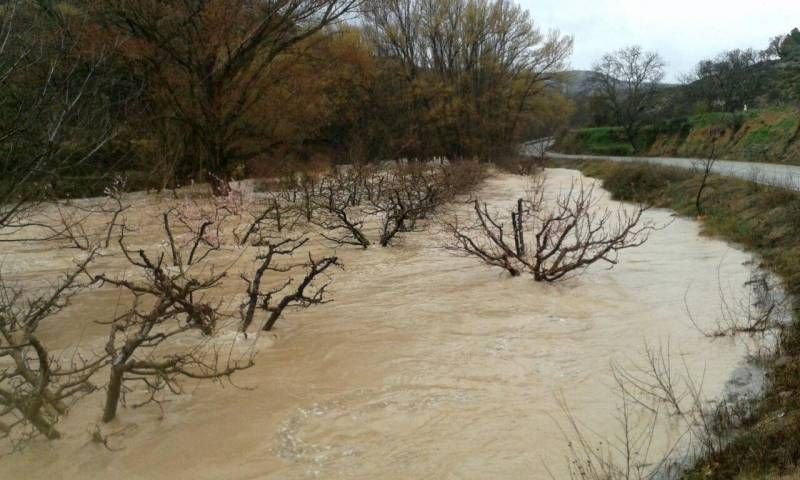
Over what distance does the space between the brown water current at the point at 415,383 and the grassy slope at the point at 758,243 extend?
2.70 ft

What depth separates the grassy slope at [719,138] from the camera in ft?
109

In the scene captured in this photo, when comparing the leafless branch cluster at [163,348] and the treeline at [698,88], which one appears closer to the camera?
the leafless branch cluster at [163,348]

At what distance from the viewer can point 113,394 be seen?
6527 millimetres

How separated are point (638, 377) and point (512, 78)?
4736cm

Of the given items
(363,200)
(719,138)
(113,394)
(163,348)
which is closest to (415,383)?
(113,394)

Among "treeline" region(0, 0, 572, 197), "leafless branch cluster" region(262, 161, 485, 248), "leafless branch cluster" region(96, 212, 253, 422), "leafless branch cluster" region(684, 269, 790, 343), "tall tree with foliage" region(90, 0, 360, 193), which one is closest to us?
"leafless branch cluster" region(96, 212, 253, 422)

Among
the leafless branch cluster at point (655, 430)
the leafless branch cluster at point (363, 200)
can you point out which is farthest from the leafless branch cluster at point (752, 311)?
the leafless branch cluster at point (363, 200)

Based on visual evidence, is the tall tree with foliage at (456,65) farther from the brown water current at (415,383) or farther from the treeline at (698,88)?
the brown water current at (415,383)

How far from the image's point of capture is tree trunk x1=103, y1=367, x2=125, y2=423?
20.6 feet

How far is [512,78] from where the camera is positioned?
5244 centimetres

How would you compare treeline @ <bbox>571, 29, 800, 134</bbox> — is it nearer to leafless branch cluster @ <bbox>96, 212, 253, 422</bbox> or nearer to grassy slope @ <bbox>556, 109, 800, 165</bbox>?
grassy slope @ <bbox>556, 109, 800, 165</bbox>

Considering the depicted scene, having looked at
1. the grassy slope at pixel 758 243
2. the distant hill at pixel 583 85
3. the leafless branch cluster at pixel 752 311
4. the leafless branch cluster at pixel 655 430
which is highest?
the distant hill at pixel 583 85

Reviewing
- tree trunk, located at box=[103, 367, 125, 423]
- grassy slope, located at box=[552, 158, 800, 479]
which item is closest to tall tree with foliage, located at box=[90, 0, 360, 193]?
grassy slope, located at box=[552, 158, 800, 479]

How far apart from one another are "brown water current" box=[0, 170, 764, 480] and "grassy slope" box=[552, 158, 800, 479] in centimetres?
82
